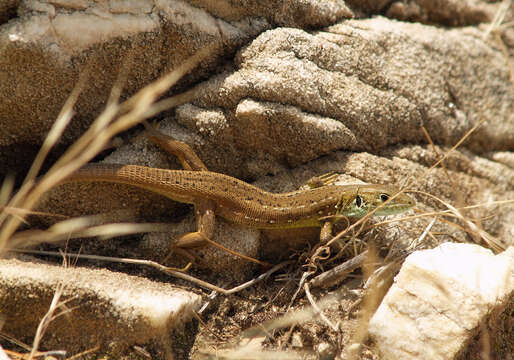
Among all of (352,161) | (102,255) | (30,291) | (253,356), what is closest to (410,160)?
(352,161)

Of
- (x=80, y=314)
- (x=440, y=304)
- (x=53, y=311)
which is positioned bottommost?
(x=80, y=314)

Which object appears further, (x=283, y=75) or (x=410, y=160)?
(x=410, y=160)

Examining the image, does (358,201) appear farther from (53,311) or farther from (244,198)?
(53,311)

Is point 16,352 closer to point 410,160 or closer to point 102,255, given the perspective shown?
point 102,255

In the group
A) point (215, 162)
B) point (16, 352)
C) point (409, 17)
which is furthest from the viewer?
point (409, 17)

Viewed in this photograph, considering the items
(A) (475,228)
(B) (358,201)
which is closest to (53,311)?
(B) (358,201)

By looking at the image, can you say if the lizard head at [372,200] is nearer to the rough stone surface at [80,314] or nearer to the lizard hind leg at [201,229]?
the lizard hind leg at [201,229]

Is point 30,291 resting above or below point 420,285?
below

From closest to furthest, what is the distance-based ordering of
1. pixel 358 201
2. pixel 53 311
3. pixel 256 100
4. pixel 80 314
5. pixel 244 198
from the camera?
pixel 53 311, pixel 80 314, pixel 256 100, pixel 244 198, pixel 358 201

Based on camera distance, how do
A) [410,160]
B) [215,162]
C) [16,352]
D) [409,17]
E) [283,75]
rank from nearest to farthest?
[16,352]
[283,75]
[215,162]
[410,160]
[409,17]
